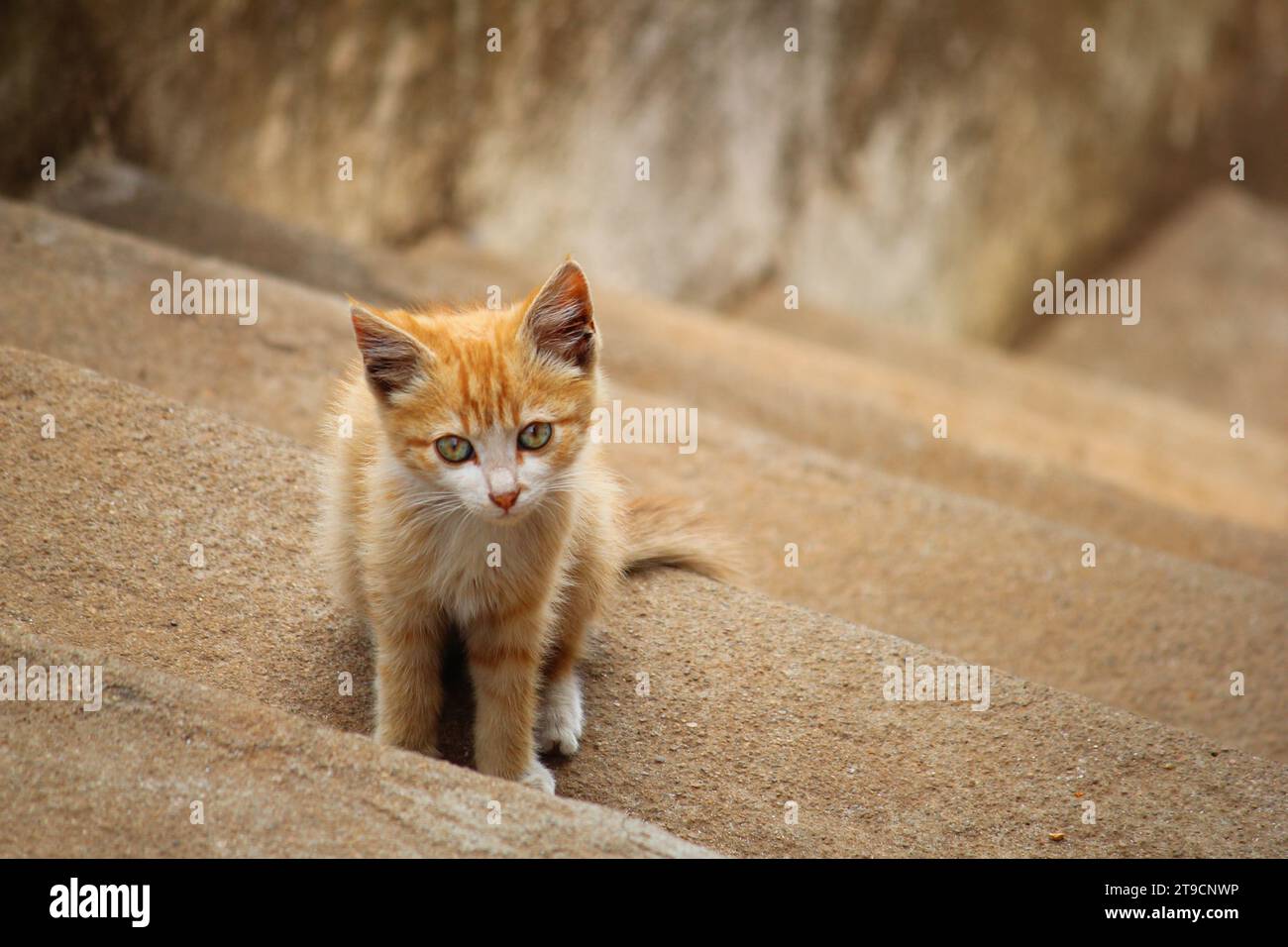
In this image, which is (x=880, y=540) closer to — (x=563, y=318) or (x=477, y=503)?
(x=563, y=318)

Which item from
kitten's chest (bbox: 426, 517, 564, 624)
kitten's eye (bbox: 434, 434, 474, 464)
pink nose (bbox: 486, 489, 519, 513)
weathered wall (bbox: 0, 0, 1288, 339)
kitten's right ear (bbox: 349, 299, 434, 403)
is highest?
weathered wall (bbox: 0, 0, 1288, 339)

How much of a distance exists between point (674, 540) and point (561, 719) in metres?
0.90

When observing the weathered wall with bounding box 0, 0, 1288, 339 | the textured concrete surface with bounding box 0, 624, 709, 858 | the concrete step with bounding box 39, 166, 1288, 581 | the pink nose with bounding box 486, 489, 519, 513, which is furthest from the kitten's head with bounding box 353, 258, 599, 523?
the weathered wall with bounding box 0, 0, 1288, 339

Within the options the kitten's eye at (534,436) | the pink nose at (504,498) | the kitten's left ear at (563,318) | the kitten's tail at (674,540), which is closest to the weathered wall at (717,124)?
the kitten's tail at (674,540)

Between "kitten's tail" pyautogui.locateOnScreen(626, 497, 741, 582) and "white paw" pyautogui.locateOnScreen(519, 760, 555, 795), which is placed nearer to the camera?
"white paw" pyautogui.locateOnScreen(519, 760, 555, 795)

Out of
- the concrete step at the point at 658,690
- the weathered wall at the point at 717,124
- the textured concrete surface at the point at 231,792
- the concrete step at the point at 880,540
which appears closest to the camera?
the textured concrete surface at the point at 231,792

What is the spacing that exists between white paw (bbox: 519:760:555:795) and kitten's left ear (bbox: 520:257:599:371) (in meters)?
0.99

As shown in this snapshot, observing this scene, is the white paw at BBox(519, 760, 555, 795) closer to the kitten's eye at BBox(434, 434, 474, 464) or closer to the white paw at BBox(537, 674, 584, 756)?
the white paw at BBox(537, 674, 584, 756)

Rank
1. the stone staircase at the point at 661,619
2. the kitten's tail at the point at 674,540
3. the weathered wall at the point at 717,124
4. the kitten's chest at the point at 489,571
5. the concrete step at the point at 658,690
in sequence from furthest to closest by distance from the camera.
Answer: the weathered wall at the point at 717,124, the kitten's tail at the point at 674,540, the concrete step at the point at 658,690, the kitten's chest at the point at 489,571, the stone staircase at the point at 661,619

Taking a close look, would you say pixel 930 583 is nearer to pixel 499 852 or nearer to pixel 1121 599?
pixel 1121 599

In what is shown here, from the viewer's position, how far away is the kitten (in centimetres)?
293

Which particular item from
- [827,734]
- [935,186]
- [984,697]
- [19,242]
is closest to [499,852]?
[827,734]

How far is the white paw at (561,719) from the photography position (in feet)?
11.1

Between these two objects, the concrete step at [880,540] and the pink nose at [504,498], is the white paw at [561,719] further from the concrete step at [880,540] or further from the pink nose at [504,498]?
the concrete step at [880,540]
